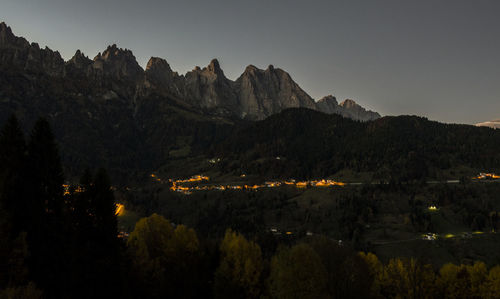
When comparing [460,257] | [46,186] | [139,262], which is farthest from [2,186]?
[460,257]

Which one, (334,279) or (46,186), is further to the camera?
(334,279)

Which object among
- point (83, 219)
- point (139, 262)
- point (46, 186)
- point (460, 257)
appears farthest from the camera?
point (460, 257)

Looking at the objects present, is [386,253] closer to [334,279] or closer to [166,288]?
[334,279]

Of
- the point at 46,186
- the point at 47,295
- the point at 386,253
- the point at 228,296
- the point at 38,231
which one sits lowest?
the point at 386,253

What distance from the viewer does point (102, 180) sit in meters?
55.9

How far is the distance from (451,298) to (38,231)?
95.3 metres

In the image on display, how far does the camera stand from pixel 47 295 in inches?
1741

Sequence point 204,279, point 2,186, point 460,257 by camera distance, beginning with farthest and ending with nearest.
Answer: point 460,257, point 204,279, point 2,186

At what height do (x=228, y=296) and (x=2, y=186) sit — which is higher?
(x=2, y=186)

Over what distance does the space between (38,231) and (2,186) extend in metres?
7.61

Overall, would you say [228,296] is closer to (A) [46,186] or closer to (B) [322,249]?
(B) [322,249]

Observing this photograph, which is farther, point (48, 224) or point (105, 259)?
point (105, 259)

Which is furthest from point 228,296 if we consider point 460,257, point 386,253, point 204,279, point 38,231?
point 460,257

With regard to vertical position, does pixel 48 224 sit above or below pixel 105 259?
above
